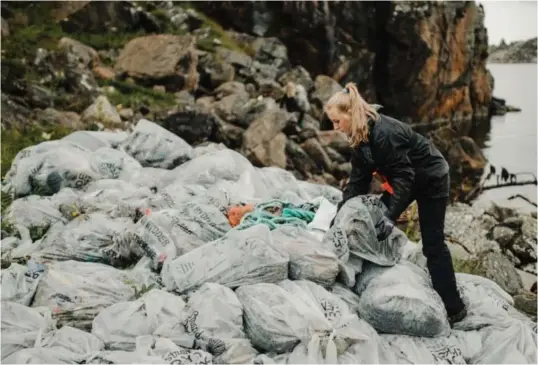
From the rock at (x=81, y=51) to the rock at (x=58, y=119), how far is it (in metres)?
4.55

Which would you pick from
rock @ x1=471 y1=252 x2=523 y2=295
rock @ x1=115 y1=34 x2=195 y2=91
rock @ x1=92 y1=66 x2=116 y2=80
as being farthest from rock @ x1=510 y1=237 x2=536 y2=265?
rock @ x1=92 y1=66 x2=116 y2=80

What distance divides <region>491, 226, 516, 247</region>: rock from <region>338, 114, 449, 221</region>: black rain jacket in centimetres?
568

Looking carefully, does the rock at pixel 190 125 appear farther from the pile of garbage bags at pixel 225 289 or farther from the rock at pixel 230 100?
the pile of garbage bags at pixel 225 289

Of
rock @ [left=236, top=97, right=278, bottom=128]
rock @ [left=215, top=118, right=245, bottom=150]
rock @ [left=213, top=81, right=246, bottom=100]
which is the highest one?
rock @ [left=213, top=81, right=246, bottom=100]

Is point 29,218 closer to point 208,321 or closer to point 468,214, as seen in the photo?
point 208,321

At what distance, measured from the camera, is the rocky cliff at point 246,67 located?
11.6 metres

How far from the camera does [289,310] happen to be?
2965 millimetres

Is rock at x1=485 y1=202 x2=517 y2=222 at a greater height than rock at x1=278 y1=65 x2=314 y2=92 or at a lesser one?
lesser

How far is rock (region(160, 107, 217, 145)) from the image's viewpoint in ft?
32.0

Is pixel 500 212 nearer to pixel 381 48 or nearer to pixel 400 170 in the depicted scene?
pixel 400 170

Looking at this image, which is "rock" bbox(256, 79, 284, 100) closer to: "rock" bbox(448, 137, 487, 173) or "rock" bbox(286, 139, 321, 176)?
"rock" bbox(286, 139, 321, 176)

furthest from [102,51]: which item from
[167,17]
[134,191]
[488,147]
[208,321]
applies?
[488,147]

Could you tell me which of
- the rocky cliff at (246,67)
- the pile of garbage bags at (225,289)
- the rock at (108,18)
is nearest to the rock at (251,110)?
the rocky cliff at (246,67)

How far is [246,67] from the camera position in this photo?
17.7m
